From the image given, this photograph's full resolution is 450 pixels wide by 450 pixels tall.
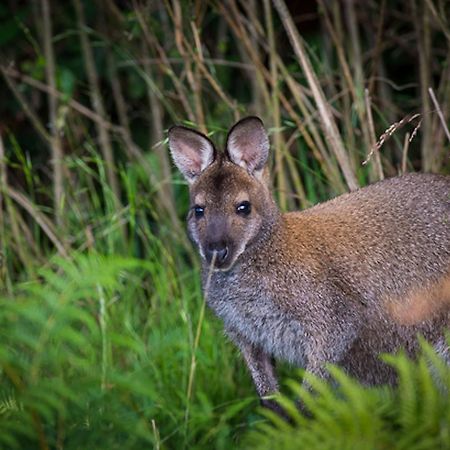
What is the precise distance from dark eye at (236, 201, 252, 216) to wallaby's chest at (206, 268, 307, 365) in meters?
0.25

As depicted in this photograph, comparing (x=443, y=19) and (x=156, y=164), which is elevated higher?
(x=443, y=19)

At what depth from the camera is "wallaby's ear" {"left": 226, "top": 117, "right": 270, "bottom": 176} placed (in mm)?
4625

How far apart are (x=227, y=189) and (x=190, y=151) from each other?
325 mm

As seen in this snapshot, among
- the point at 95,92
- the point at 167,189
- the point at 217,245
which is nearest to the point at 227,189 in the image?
the point at 217,245

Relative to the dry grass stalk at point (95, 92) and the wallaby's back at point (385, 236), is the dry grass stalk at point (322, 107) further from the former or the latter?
the dry grass stalk at point (95, 92)

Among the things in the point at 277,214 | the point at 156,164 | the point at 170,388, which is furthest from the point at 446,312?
the point at 156,164

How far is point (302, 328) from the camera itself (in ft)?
14.4

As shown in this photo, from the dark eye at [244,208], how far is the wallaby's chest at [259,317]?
0.25m

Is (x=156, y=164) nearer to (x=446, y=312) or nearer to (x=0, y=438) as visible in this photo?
(x=446, y=312)

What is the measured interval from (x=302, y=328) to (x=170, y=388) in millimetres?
665

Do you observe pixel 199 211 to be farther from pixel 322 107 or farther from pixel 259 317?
pixel 322 107

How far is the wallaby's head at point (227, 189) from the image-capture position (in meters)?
4.41

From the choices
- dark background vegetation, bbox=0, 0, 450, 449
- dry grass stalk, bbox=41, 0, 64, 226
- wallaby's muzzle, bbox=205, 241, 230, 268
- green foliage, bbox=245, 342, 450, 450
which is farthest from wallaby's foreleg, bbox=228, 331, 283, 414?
dry grass stalk, bbox=41, 0, 64, 226

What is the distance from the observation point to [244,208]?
14.8 ft
